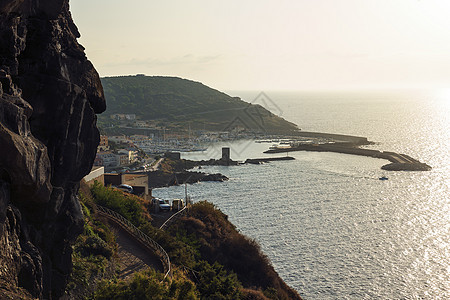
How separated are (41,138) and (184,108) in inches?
6213

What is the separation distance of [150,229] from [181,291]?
9.22 meters

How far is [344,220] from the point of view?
4797cm

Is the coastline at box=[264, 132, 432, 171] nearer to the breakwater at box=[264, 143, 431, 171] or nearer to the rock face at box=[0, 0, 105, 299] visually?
the breakwater at box=[264, 143, 431, 171]

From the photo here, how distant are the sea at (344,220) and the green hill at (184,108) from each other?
5396cm

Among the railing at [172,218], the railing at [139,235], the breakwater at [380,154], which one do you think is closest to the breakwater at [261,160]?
the breakwater at [380,154]

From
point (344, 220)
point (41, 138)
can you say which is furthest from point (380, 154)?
point (41, 138)

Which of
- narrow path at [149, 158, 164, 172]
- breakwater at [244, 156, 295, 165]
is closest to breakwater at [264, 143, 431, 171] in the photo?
breakwater at [244, 156, 295, 165]

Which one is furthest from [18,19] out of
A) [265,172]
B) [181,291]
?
[265,172]

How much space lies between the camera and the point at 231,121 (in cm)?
15125

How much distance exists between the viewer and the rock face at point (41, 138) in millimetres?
9719

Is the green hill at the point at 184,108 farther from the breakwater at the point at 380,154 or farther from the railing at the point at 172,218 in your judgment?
the railing at the point at 172,218

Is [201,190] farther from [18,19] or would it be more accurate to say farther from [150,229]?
[18,19]

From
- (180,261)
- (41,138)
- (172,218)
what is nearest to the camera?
(41,138)

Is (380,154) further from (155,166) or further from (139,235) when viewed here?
(139,235)
